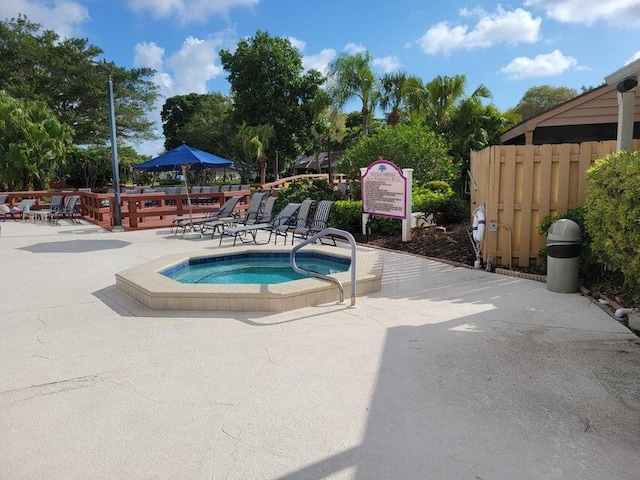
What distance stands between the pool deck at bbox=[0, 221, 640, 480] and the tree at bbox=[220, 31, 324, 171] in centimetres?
2843

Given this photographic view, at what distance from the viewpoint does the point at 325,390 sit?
319 cm

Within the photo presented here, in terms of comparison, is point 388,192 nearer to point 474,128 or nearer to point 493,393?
point 493,393

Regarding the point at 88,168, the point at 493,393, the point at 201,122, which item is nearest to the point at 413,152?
the point at 493,393

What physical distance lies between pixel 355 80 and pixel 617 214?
82.0ft

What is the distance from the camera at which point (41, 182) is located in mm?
23203

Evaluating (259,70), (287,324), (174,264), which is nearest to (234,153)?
(259,70)

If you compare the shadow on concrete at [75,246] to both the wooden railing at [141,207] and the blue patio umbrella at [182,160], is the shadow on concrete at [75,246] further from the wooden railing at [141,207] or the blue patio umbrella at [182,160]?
the wooden railing at [141,207]

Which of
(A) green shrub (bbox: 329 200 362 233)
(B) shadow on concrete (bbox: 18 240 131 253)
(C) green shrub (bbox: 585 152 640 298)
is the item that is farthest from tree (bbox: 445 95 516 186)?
(B) shadow on concrete (bbox: 18 240 131 253)

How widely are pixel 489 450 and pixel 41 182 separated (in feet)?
85.0

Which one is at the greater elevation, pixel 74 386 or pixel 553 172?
pixel 553 172

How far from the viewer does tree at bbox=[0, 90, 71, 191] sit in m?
19.8

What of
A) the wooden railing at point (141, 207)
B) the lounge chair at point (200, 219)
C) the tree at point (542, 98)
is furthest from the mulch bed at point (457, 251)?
the tree at point (542, 98)

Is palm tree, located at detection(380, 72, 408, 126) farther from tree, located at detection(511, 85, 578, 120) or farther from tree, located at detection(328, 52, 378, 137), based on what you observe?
tree, located at detection(511, 85, 578, 120)

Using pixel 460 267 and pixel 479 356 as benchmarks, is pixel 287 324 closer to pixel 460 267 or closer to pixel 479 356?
pixel 479 356
